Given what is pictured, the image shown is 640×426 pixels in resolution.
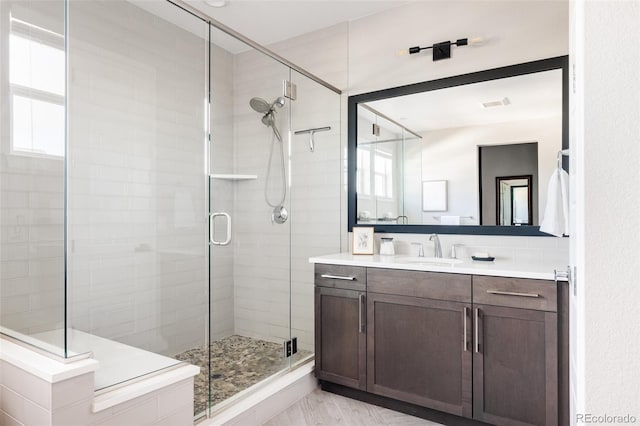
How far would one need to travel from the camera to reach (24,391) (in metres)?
1.49

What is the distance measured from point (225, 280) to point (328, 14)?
7.07ft

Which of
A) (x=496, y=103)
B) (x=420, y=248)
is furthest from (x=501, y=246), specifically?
(x=496, y=103)

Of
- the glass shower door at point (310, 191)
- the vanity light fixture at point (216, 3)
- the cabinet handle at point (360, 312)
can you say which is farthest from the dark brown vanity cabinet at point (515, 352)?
the vanity light fixture at point (216, 3)

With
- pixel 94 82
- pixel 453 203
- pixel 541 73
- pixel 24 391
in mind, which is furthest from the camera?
pixel 453 203

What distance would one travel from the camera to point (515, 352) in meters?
1.94

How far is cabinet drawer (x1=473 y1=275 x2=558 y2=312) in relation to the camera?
1862 millimetres

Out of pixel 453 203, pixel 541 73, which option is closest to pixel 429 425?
pixel 453 203

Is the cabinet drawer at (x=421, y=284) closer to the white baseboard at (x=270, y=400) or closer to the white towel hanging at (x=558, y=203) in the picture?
the white towel hanging at (x=558, y=203)

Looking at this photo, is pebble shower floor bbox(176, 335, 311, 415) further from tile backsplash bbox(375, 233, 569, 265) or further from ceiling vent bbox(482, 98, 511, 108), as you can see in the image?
ceiling vent bbox(482, 98, 511, 108)

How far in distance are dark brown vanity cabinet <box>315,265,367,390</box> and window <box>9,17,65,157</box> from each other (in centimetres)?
163

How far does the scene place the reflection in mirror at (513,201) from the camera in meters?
2.42

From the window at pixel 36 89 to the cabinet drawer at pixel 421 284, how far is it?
5.75ft

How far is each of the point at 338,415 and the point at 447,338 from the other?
0.80 metres

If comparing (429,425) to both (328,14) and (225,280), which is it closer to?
(225,280)
